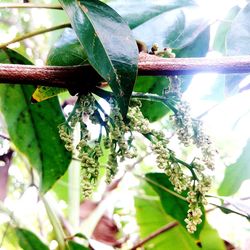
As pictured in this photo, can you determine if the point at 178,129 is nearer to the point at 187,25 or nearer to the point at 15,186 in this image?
the point at 187,25

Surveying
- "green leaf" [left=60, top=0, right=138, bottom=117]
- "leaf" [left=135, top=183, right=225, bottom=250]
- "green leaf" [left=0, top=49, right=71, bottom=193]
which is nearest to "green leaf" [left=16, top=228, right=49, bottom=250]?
"green leaf" [left=0, top=49, right=71, bottom=193]

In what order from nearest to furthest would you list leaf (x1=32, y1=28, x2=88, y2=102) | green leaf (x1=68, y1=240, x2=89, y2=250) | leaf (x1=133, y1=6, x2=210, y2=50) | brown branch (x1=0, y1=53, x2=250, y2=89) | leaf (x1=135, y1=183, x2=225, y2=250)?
brown branch (x1=0, y1=53, x2=250, y2=89) → leaf (x1=32, y1=28, x2=88, y2=102) → leaf (x1=133, y1=6, x2=210, y2=50) → green leaf (x1=68, y1=240, x2=89, y2=250) → leaf (x1=135, y1=183, x2=225, y2=250)

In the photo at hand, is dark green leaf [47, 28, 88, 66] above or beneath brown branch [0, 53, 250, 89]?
beneath

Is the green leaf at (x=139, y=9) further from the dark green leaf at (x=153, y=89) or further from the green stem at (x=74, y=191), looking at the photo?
the green stem at (x=74, y=191)

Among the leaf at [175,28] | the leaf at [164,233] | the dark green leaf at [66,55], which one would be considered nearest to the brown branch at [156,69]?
the dark green leaf at [66,55]

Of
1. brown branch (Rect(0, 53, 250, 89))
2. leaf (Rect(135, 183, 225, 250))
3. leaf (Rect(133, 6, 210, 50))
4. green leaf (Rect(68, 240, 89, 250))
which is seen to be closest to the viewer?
brown branch (Rect(0, 53, 250, 89))

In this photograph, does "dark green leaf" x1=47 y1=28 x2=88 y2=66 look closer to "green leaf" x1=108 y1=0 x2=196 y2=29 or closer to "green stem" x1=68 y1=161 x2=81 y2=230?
"green leaf" x1=108 y1=0 x2=196 y2=29

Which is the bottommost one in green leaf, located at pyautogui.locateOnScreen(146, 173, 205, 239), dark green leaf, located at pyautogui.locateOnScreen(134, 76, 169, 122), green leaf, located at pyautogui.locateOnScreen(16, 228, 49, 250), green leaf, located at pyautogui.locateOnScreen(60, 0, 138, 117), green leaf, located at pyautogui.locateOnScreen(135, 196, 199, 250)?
green leaf, located at pyautogui.locateOnScreen(135, 196, 199, 250)

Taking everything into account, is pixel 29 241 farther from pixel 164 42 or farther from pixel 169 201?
pixel 164 42
